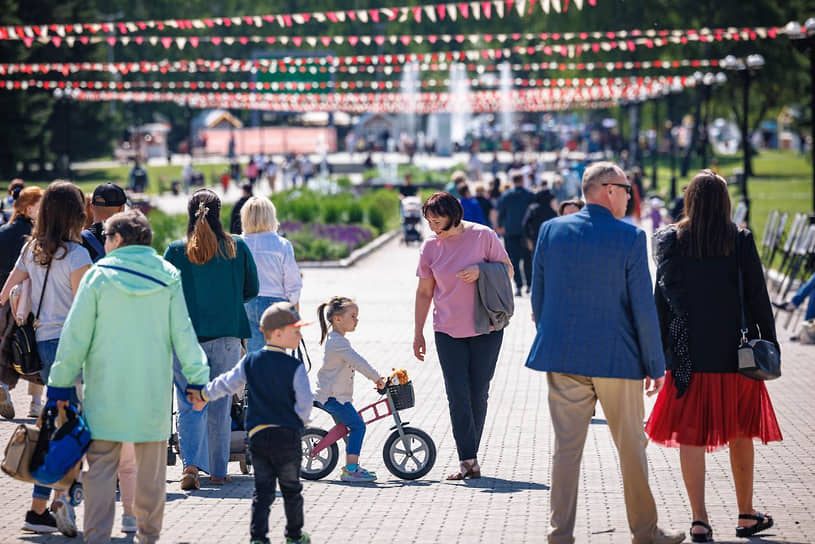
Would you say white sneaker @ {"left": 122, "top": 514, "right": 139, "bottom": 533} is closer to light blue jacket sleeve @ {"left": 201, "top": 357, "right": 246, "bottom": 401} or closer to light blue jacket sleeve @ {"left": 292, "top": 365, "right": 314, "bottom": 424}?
light blue jacket sleeve @ {"left": 201, "top": 357, "right": 246, "bottom": 401}

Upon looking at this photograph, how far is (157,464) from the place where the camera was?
606cm

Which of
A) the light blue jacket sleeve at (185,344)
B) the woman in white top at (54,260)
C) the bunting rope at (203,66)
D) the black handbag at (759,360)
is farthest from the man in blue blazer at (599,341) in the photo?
the bunting rope at (203,66)

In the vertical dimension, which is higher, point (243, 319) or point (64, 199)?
point (64, 199)

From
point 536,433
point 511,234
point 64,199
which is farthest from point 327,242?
point 64,199

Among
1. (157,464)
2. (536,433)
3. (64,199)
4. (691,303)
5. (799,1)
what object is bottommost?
(536,433)

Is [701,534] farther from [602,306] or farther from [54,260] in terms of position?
[54,260]

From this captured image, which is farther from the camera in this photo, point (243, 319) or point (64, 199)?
point (243, 319)

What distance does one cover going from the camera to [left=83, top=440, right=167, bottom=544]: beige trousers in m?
6.01

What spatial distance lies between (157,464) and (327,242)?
20216 millimetres

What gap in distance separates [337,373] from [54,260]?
1.82 m

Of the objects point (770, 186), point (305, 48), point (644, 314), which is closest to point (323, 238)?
point (644, 314)

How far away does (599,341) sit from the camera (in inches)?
236

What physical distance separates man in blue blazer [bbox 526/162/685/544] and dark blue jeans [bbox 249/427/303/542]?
1.18 meters

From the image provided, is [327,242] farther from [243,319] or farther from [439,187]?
[439,187]
